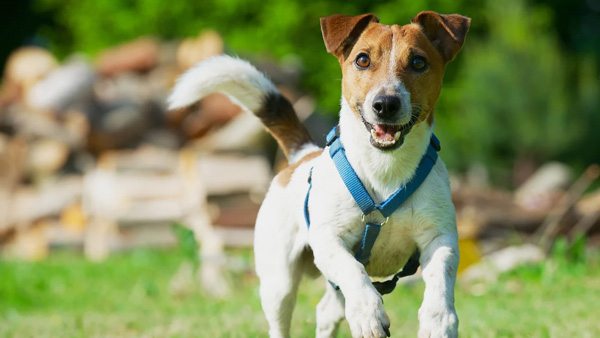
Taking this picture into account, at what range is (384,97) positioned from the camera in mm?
3447

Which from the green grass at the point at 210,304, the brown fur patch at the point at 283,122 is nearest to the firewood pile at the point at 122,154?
the green grass at the point at 210,304

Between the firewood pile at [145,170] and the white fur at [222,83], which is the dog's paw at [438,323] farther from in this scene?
the firewood pile at [145,170]

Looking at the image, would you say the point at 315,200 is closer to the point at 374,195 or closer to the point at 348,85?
the point at 374,195

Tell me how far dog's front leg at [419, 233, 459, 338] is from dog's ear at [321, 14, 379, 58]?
1.03 metres

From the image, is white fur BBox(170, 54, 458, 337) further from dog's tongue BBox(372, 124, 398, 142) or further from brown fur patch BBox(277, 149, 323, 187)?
dog's tongue BBox(372, 124, 398, 142)

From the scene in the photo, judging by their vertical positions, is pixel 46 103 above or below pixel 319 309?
below

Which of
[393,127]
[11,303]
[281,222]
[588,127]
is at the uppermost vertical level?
Result: [393,127]

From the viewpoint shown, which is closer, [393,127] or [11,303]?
[393,127]

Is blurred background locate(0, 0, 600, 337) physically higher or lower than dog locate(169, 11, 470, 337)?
lower

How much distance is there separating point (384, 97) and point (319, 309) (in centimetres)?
147

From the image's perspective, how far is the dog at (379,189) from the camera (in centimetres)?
338

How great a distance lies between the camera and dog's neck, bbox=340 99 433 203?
370 cm

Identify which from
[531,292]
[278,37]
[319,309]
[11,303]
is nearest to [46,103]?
[278,37]

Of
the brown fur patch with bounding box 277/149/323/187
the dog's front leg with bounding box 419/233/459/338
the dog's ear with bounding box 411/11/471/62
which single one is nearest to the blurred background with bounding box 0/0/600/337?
the brown fur patch with bounding box 277/149/323/187
